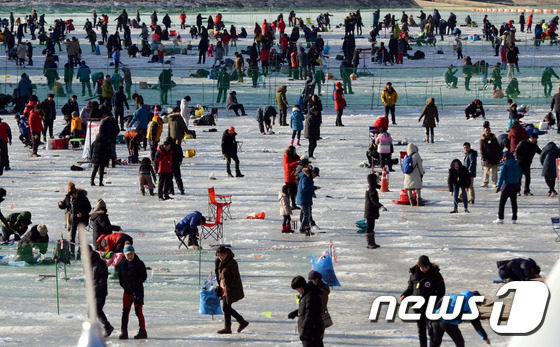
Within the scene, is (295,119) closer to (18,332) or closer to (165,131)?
(165,131)

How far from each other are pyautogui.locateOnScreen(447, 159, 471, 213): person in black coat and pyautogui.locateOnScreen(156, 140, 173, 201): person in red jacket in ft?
16.5

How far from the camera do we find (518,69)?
3588 centimetres

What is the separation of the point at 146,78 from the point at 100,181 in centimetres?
1489

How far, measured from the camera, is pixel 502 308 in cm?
1033

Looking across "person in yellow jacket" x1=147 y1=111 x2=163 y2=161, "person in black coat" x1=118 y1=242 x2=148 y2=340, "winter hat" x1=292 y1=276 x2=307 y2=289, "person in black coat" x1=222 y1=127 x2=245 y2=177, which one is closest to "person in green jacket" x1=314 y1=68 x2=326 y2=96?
"person in yellow jacket" x1=147 y1=111 x2=163 y2=161

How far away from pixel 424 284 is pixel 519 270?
2303 millimetres

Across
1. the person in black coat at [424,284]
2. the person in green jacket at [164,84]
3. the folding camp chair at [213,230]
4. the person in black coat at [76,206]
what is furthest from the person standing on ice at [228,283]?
the person in green jacket at [164,84]

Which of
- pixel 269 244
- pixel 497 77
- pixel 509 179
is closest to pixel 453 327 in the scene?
pixel 269 244

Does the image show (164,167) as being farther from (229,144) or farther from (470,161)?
(470,161)

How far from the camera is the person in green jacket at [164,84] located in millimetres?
33375

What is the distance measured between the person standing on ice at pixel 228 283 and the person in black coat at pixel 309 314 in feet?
4.85

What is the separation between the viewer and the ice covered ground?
11.6 meters

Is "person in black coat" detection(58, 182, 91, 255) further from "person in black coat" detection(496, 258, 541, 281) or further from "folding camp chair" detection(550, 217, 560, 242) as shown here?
"folding camp chair" detection(550, 217, 560, 242)

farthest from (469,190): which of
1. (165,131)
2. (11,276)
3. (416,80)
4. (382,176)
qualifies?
(416,80)
